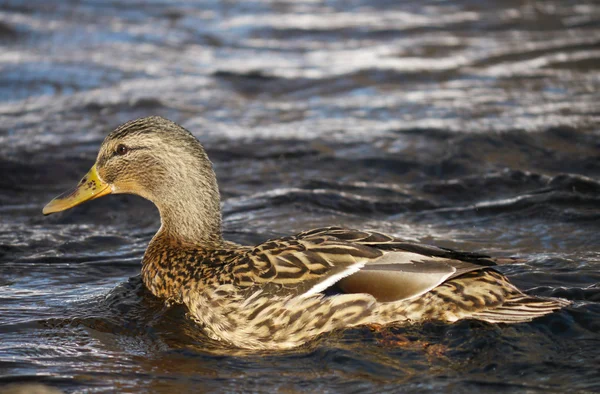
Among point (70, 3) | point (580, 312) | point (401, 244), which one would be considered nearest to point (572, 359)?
point (580, 312)

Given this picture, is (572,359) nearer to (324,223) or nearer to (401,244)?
(401,244)

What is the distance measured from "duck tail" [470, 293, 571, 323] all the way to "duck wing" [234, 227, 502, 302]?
0.90ft

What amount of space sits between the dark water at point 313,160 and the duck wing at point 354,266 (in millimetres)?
306

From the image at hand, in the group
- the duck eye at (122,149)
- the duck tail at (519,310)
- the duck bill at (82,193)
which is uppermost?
the duck eye at (122,149)

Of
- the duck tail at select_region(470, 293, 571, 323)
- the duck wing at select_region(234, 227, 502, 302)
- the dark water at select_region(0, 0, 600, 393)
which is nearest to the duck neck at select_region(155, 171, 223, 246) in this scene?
the dark water at select_region(0, 0, 600, 393)

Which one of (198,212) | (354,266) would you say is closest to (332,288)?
(354,266)

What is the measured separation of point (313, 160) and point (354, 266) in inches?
183

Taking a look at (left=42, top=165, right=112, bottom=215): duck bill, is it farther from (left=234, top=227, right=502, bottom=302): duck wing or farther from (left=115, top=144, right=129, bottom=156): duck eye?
(left=234, top=227, right=502, bottom=302): duck wing

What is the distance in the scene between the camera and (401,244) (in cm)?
600

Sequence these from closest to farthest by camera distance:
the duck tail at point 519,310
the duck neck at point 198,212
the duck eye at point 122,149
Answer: the duck tail at point 519,310, the duck neck at point 198,212, the duck eye at point 122,149

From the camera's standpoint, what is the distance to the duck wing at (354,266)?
5.77 meters

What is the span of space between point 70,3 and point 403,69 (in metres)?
6.19

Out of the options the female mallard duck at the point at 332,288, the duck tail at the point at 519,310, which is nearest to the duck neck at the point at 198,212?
the female mallard duck at the point at 332,288

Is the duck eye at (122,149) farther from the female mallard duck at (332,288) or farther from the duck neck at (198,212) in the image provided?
the female mallard duck at (332,288)
